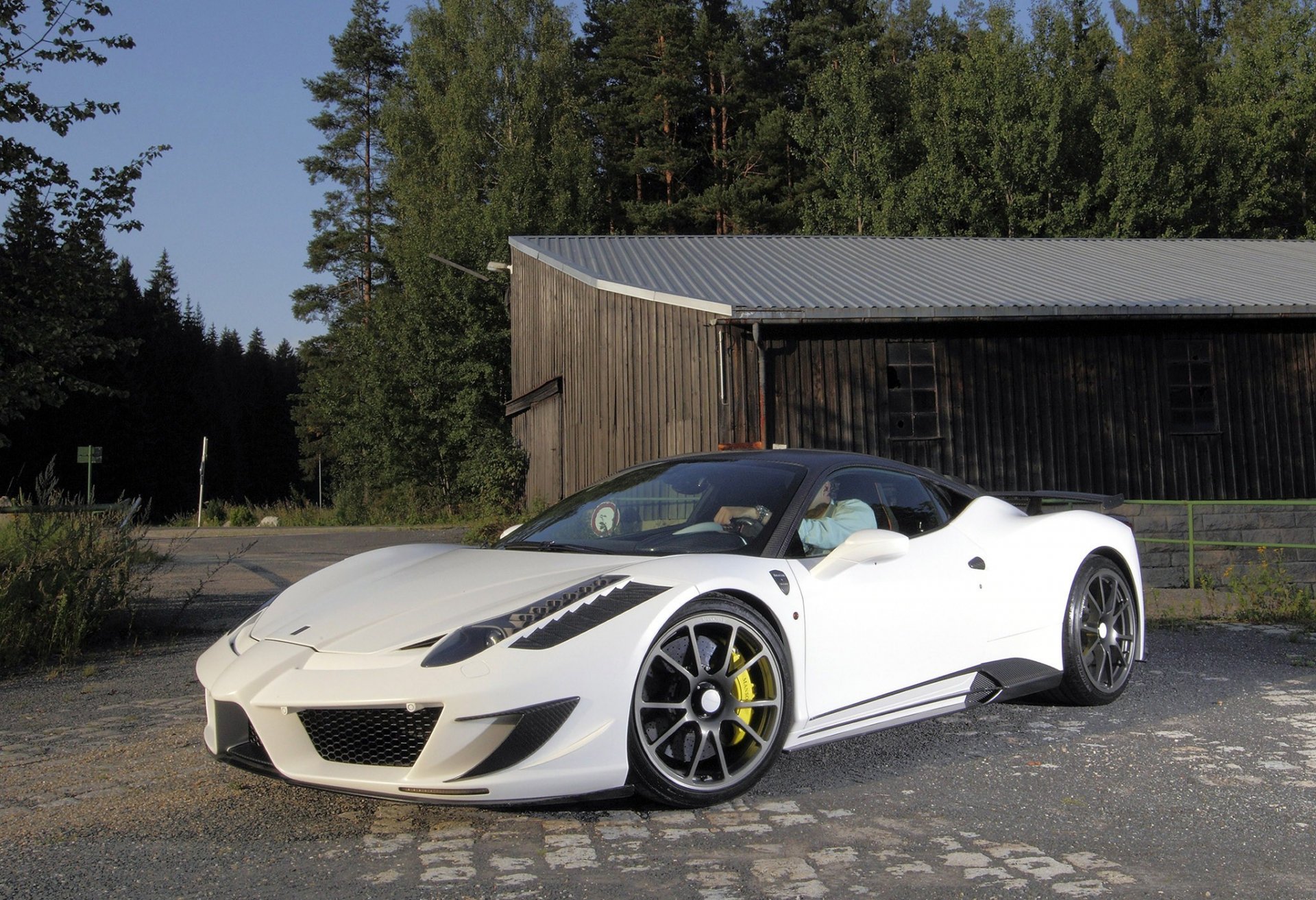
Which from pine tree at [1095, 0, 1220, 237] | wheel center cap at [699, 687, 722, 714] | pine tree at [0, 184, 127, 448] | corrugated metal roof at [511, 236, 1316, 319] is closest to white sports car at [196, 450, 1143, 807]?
wheel center cap at [699, 687, 722, 714]

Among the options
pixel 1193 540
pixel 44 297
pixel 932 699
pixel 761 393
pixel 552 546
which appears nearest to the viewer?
pixel 932 699

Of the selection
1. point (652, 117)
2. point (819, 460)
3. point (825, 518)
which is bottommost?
point (825, 518)

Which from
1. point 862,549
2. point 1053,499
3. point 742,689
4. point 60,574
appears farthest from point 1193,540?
point 60,574

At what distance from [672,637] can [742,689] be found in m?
0.35

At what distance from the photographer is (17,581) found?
7.36 m

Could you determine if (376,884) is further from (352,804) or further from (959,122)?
(959,122)

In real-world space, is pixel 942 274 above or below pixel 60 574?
above

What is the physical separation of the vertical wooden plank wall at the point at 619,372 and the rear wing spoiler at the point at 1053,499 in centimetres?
1045

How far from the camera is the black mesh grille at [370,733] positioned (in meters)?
3.34

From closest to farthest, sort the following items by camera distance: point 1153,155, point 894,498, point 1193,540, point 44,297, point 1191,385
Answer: point 894,498 → point 44,297 → point 1193,540 → point 1191,385 → point 1153,155

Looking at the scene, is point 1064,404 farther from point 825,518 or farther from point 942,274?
point 825,518

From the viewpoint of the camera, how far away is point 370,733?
11.1 ft

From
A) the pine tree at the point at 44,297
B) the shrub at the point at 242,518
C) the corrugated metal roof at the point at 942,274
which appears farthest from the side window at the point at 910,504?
the shrub at the point at 242,518

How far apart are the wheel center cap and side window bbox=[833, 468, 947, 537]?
4.36ft
